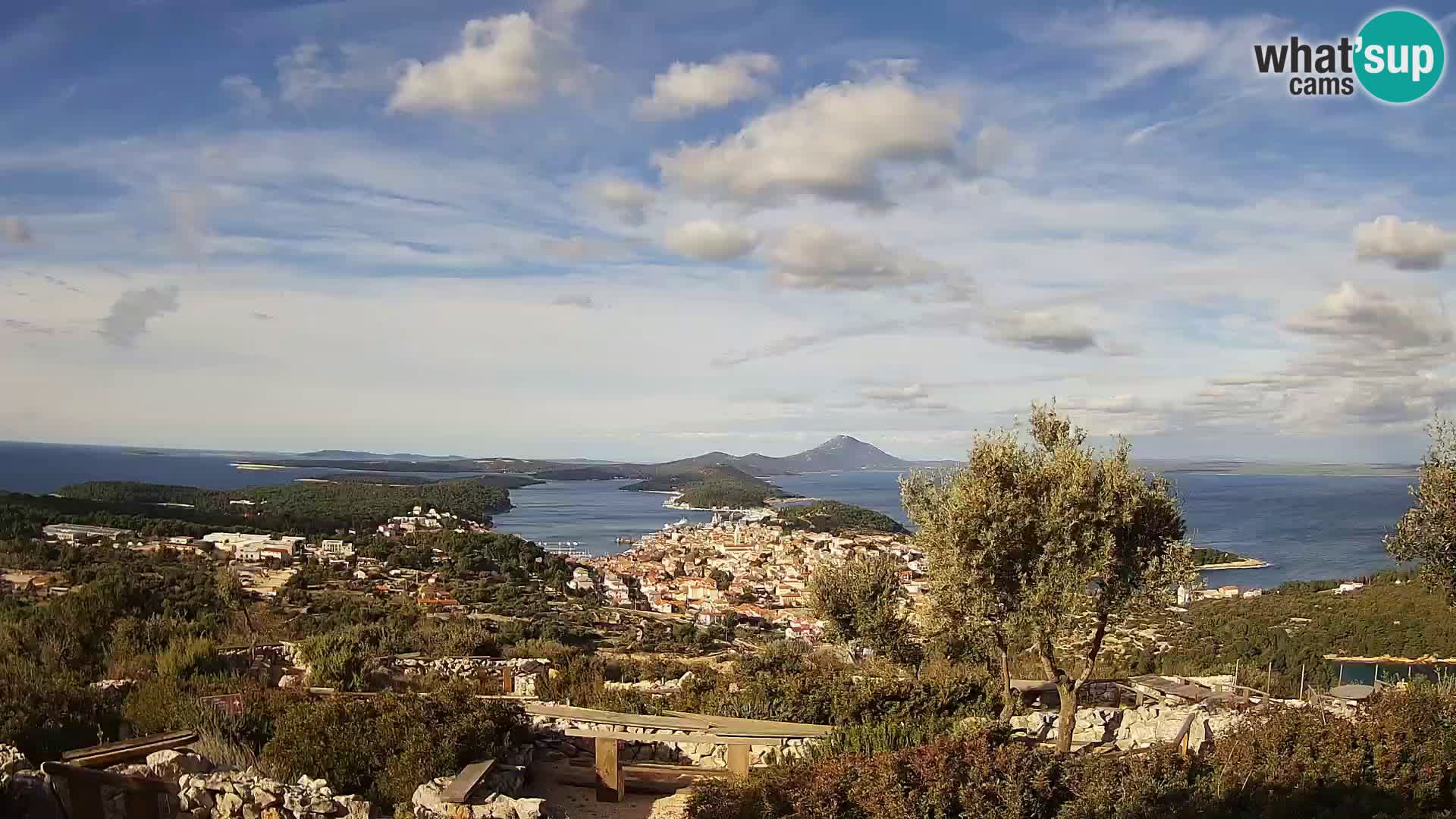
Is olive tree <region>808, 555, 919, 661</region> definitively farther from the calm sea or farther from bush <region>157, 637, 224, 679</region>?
bush <region>157, 637, 224, 679</region>

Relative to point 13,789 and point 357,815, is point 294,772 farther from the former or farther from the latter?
point 13,789

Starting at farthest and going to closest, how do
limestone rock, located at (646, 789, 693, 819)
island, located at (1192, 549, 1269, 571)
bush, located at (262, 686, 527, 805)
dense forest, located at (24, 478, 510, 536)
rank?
island, located at (1192, 549, 1269, 571), dense forest, located at (24, 478, 510, 536), limestone rock, located at (646, 789, 693, 819), bush, located at (262, 686, 527, 805)

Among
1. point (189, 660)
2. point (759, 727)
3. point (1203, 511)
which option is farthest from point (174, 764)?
point (1203, 511)

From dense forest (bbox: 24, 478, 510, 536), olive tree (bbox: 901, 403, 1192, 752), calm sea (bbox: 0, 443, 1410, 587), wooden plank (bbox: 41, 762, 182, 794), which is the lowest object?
calm sea (bbox: 0, 443, 1410, 587)

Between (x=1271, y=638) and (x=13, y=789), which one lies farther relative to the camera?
(x=1271, y=638)

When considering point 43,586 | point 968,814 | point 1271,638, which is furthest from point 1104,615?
point 43,586

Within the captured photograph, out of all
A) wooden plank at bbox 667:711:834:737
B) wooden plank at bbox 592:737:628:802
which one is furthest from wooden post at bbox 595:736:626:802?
wooden plank at bbox 667:711:834:737

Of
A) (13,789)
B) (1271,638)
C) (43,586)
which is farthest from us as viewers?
(1271,638)
